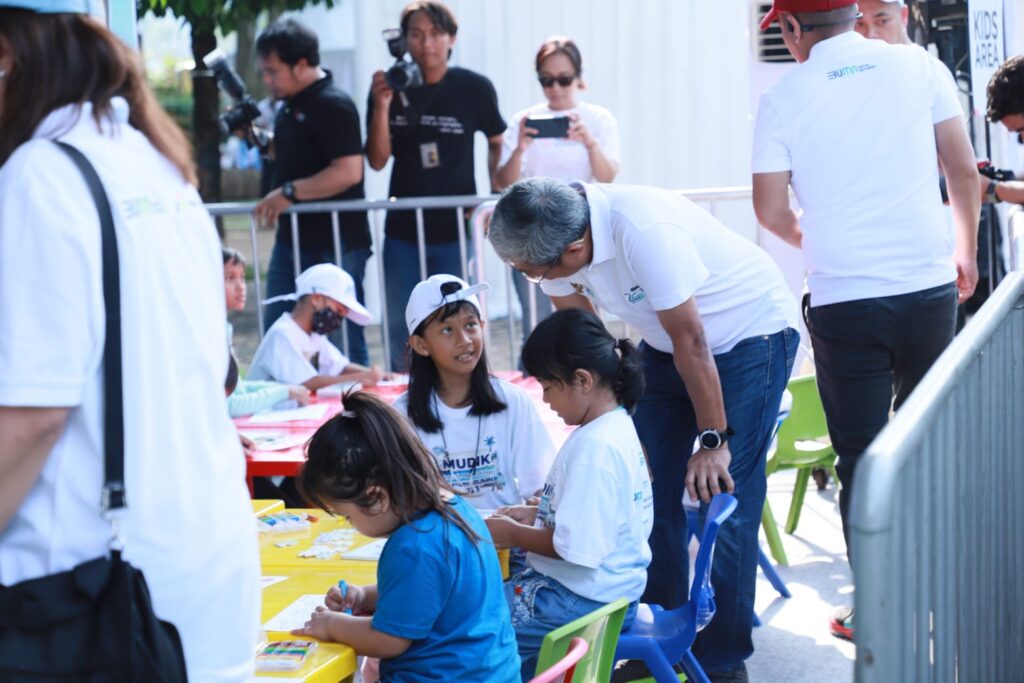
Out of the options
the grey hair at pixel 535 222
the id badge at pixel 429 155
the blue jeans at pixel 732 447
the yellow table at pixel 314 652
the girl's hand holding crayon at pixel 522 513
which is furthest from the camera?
the id badge at pixel 429 155

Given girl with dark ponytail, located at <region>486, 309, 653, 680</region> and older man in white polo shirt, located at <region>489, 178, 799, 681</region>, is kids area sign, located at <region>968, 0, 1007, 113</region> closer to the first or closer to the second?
older man in white polo shirt, located at <region>489, 178, 799, 681</region>

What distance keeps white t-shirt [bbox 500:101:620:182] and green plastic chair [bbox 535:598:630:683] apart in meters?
4.06

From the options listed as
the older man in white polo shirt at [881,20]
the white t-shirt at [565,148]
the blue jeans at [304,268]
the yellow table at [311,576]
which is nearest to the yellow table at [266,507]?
the yellow table at [311,576]

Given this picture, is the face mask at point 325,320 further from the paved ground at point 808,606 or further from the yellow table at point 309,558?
the yellow table at point 309,558

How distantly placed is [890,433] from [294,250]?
17.1 ft

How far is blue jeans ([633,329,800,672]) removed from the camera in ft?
11.9

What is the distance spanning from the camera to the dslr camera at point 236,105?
6699 mm

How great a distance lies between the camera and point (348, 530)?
A: 10.7 ft

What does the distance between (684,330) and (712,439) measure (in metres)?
0.32

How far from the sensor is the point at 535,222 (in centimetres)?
318

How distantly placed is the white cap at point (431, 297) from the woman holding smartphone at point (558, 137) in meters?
2.65

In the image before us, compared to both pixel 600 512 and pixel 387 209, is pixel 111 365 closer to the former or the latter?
pixel 600 512

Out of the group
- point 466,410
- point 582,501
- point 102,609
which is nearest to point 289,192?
point 466,410

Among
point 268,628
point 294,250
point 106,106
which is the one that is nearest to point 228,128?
point 294,250
